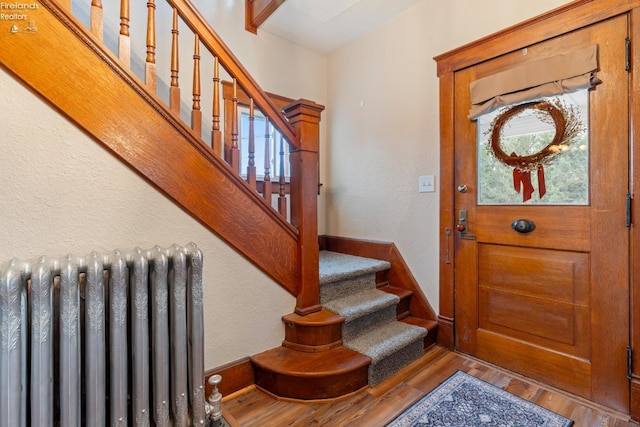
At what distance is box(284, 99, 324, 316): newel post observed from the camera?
1910 mm

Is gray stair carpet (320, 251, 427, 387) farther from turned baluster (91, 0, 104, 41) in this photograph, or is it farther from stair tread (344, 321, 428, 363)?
turned baluster (91, 0, 104, 41)

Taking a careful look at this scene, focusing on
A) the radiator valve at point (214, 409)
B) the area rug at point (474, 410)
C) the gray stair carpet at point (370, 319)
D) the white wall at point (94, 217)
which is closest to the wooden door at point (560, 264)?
the area rug at point (474, 410)

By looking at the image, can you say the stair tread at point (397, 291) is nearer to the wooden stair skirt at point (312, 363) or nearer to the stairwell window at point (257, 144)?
the wooden stair skirt at point (312, 363)

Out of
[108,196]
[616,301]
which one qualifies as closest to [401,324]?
[616,301]

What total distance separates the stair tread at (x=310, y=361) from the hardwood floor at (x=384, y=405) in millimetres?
169

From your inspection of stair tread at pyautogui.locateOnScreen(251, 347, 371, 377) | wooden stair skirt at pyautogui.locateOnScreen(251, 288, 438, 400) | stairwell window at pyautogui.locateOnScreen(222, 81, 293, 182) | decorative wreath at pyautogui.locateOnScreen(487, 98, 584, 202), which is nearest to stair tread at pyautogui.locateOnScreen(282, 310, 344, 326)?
wooden stair skirt at pyautogui.locateOnScreen(251, 288, 438, 400)

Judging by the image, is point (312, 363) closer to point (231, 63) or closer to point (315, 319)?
point (315, 319)

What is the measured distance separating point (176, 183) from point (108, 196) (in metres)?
0.28

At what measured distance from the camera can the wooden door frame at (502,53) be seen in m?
1.55

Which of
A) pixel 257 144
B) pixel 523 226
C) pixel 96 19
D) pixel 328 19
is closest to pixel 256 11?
pixel 328 19

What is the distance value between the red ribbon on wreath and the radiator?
76.4 inches

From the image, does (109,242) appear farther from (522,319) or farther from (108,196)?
(522,319)

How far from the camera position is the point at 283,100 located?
9.94ft

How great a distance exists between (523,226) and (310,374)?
157cm
